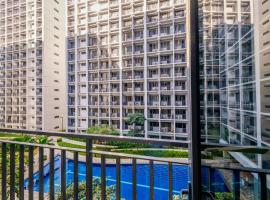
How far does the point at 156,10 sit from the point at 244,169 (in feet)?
26.2

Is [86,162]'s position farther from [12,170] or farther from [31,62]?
[31,62]

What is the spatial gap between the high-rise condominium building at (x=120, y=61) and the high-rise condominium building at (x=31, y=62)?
0.46 m

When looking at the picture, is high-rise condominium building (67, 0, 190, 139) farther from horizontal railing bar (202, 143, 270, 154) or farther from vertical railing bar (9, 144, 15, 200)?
horizontal railing bar (202, 143, 270, 154)

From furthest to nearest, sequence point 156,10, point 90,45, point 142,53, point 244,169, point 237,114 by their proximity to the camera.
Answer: point 156,10
point 90,45
point 142,53
point 244,169
point 237,114

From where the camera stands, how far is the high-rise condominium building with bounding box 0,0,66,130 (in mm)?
6312

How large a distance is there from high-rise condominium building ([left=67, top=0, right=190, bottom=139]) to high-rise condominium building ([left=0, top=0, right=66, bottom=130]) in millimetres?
461

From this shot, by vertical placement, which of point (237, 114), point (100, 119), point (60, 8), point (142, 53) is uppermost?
point (60, 8)

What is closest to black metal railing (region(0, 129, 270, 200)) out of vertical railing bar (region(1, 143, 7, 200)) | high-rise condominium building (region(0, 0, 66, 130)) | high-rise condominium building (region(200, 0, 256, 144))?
vertical railing bar (region(1, 143, 7, 200))

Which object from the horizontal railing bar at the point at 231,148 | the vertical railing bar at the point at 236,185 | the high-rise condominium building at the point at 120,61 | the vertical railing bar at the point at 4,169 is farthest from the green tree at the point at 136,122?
the horizontal railing bar at the point at 231,148

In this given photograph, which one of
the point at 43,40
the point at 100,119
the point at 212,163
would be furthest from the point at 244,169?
the point at 43,40

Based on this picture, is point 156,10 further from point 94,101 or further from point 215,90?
point 215,90

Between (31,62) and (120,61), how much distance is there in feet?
9.23

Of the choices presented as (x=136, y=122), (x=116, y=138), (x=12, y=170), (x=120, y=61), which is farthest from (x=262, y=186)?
(x=120, y=61)

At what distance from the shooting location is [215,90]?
0.78 meters
